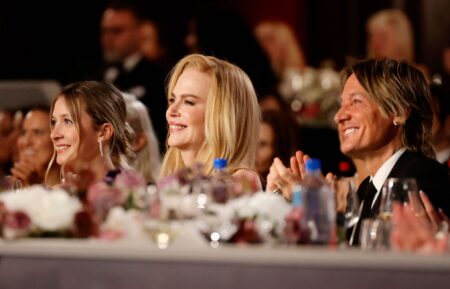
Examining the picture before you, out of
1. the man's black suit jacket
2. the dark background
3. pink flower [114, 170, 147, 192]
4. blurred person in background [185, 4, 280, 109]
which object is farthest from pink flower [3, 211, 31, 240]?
the dark background

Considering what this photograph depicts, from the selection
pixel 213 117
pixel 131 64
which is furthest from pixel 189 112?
pixel 131 64

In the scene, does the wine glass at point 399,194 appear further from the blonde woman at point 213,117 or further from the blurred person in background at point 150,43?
the blurred person in background at point 150,43

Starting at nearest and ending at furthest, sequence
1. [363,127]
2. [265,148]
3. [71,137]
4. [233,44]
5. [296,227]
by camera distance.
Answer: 1. [296,227]
2. [363,127]
3. [71,137]
4. [265,148]
5. [233,44]

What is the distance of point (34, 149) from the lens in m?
5.89

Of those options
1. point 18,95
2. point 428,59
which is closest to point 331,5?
Answer: point 428,59

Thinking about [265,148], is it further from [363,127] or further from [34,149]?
[363,127]

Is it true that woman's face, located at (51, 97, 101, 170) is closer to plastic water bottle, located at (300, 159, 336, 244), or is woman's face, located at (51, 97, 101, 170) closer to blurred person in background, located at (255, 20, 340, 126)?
plastic water bottle, located at (300, 159, 336, 244)

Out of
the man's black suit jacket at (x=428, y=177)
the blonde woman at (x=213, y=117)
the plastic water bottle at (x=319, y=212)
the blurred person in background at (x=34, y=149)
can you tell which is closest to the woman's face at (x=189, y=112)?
the blonde woman at (x=213, y=117)

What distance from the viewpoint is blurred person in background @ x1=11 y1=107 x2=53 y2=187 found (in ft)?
18.8


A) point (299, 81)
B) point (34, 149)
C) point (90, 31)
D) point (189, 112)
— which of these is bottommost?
point (34, 149)

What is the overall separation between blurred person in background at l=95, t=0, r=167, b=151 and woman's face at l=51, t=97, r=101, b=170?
2.05 m

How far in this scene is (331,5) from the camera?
10695 mm

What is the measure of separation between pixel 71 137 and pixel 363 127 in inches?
44.8

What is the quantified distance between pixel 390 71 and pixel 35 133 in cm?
198
